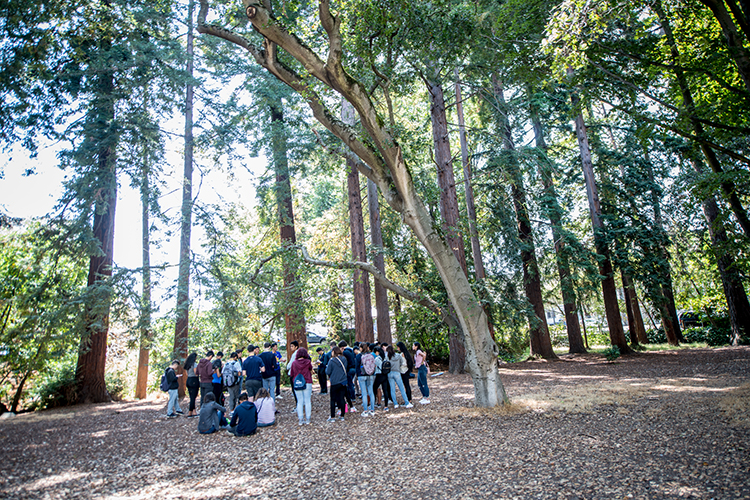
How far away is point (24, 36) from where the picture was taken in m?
8.08

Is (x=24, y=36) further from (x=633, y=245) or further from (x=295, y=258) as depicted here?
(x=633, y=245)

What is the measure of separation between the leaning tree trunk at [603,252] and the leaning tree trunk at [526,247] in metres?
2.47

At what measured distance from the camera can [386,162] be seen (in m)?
7.48

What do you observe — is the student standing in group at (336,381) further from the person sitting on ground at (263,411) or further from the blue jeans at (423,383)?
the blue jeans at (423,383)

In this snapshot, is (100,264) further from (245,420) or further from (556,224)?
(556,224)

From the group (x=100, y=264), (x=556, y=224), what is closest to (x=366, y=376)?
(x=100, y=264)

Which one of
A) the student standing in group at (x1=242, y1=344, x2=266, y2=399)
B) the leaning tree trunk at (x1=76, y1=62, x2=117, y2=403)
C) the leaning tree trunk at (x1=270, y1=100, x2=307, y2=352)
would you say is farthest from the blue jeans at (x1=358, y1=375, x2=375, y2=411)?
the leaning tree trunk at (x1=76, y1=62, x2=117, y2=403)

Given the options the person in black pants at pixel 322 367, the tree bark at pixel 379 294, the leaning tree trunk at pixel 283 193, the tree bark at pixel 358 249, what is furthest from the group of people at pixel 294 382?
the tree bark at pixel 379 294

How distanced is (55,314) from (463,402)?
9.33 m

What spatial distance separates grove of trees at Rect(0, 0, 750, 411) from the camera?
25.8 ft

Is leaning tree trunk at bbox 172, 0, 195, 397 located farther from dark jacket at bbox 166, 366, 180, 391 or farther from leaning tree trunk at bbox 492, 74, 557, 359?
leaning tree trunk at bbox 492, 74, 557, 359

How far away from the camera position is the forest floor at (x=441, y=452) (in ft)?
14.1

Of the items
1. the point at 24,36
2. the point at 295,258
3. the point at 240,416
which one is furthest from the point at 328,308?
the point at 24,36

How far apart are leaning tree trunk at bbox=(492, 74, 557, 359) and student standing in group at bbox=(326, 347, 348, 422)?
9.91 meters
